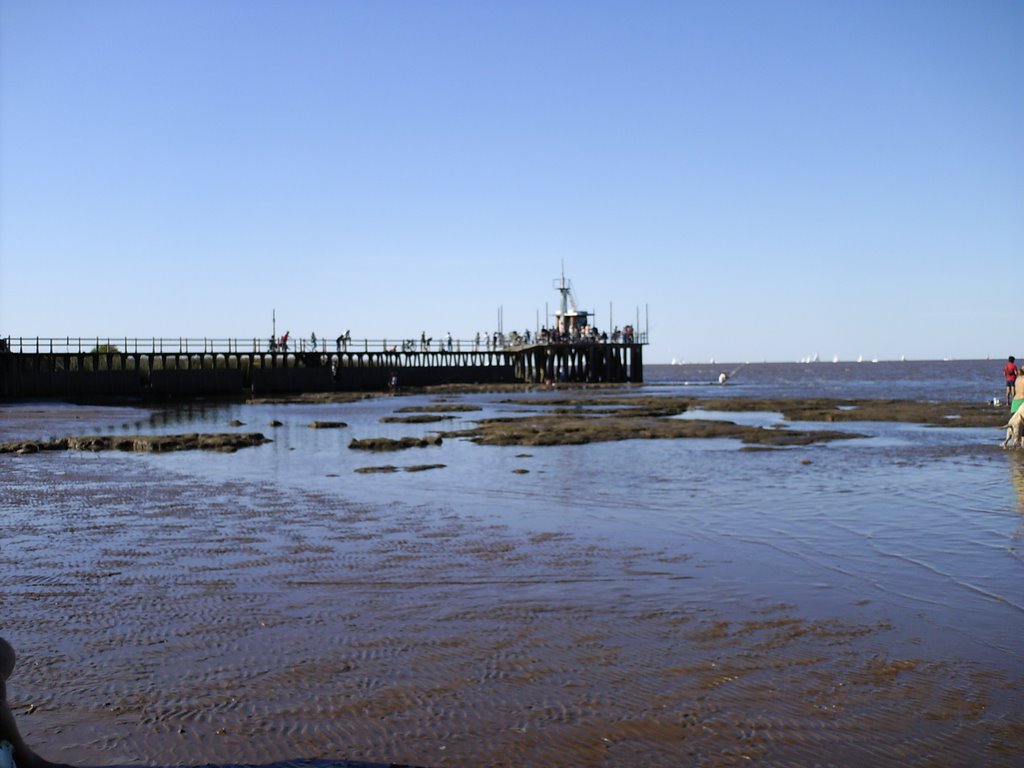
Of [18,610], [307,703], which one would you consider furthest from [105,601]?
[307,703]

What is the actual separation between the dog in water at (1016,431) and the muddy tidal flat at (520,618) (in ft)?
15.5

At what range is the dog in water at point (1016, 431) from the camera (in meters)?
22.2

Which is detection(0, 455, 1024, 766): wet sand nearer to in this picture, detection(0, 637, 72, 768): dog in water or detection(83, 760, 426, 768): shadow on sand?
detection(83, 760, 426, 768): shadow on sand

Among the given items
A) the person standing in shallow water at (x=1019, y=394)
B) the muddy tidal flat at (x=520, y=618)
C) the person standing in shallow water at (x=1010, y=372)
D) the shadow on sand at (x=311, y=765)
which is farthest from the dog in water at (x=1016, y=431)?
the shadow on sand at (x=311, y=765)

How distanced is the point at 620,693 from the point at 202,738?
272cm

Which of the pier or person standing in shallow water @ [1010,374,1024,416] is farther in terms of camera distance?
the pier

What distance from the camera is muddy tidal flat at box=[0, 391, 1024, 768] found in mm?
5695

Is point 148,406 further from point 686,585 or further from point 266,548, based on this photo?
point 686,585

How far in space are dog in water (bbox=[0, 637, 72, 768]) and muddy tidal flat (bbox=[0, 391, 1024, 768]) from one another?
39.7 inches

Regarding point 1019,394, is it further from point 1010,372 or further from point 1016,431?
point 1010,372

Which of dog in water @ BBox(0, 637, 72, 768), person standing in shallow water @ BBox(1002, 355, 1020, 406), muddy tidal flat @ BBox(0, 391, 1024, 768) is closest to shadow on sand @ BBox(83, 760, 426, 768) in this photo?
muddy tidal flat @ BBox(0, 391, 1024, 768)

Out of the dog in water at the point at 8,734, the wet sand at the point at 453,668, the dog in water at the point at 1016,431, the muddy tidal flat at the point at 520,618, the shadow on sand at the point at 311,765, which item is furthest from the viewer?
the dog in water at the point at 1016,431

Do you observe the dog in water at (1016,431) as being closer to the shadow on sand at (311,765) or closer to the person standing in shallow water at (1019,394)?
the person standing in shallow water at (1019,394)

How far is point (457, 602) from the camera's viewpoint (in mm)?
8805
